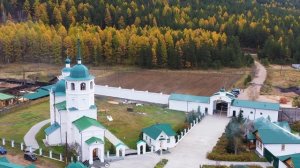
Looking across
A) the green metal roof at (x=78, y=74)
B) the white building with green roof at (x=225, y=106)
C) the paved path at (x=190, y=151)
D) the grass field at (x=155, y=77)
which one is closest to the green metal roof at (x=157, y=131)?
the paved path at (x=190, y=151)

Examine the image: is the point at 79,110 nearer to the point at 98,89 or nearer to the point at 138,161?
the point at 138,161

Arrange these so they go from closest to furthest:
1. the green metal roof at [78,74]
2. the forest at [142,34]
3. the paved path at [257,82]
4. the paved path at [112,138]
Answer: the green metal roof at [78,74] → the paved path at [112,138] → the paved path at [257,82] → the forest at [142,34]

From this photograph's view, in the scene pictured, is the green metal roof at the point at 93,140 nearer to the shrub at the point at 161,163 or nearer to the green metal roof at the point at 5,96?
the shrub at the point at 161,163

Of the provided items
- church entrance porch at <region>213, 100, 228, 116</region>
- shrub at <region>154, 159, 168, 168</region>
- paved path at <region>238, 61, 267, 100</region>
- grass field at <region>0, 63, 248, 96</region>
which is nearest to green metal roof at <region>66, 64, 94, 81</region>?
shrub at <region>154, 159, 168, 168</region>

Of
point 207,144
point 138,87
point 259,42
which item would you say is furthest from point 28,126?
point 259,42

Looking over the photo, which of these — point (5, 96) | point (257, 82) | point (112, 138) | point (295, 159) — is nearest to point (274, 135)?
point (295, 159)

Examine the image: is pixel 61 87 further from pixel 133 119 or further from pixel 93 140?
pixel 133 119

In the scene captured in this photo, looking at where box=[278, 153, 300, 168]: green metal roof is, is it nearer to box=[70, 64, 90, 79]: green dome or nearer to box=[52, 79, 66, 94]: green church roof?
box=[70, 64, 90, 79]: green dome
